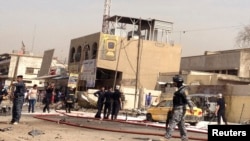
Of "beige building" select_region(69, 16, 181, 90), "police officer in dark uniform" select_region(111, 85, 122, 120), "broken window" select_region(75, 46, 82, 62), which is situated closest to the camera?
"police officer in dark uniform" select_region(111, 85, 122, 120)

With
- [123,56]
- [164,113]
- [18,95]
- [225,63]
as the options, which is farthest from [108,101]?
[225,63]

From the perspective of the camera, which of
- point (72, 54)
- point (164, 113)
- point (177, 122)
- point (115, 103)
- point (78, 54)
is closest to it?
point (177, 122)

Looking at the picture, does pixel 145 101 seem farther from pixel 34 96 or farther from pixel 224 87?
pixel 34 96

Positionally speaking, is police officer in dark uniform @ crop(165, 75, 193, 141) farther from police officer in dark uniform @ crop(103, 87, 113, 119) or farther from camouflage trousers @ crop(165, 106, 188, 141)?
police officer in dark uniform @ crop(103, 87, 113, 119)

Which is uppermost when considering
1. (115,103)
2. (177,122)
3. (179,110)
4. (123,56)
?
(123,56)

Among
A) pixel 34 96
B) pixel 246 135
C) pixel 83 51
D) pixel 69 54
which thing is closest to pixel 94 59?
pixel 83 51

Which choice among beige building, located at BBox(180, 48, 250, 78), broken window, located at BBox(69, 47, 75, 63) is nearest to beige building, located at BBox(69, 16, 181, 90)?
broken window, located at BBox(69, 47, 75, 63)

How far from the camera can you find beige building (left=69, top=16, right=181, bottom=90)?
54.1 meters

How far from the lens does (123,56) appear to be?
5616cm

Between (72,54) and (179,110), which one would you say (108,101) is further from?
(72,54)

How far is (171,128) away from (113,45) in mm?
43004

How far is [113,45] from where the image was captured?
55188 mm

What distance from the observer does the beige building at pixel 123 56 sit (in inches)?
2131

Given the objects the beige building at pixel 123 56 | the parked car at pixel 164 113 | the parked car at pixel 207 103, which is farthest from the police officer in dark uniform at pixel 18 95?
the beige building at pixel 123 56
